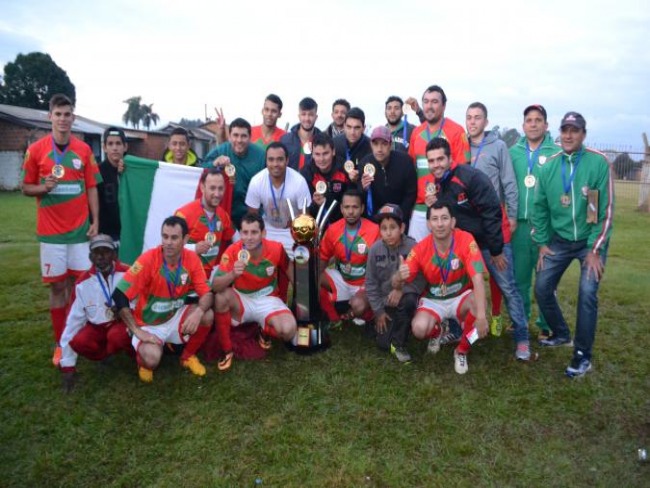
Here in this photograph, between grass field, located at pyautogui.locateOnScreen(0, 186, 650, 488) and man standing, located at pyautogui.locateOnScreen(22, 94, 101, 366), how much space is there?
2.67ft

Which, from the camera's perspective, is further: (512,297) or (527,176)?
(527,176)

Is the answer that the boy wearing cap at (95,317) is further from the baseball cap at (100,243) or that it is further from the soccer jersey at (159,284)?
the soccer jersey at (159,284)

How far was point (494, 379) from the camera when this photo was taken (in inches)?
176

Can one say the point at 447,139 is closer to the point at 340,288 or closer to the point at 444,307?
the point at 444,307

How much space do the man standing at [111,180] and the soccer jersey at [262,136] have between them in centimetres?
175

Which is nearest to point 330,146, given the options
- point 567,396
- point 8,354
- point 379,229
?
point 379,229

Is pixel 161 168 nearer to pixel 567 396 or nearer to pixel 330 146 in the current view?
pixel 330 146

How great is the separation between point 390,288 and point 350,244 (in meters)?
0.67

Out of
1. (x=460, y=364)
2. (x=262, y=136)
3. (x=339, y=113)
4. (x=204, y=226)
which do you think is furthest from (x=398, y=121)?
(x=460, y=364)

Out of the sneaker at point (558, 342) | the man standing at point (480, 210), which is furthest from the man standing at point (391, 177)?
the sneaker at point (558, 342)

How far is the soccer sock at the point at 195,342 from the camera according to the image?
4.65 m

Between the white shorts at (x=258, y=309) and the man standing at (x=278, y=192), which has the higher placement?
the man standing at (x=278, y=192)

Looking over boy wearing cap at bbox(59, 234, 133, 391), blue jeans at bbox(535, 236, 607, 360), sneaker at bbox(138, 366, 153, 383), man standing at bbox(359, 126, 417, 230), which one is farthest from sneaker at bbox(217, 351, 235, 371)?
blue jeans at bbox(535, 236, 607, 360)

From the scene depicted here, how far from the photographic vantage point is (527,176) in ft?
16.9
